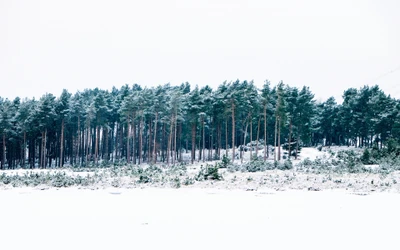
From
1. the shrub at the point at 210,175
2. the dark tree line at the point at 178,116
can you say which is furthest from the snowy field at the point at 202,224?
the dark tree line at the point at 178,116

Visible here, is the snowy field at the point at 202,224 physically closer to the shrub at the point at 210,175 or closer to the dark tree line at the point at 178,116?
the shrub at the point at 210,175

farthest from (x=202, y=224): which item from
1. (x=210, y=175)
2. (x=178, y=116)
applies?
(x=178, y=116)

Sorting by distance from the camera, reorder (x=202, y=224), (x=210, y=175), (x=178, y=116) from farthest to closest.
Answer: (x=178, y=116) < (x=210, y=175) < (x=202, y=224)

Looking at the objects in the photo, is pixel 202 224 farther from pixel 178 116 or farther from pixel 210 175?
pixel 178 116

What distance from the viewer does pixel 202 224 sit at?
28.8 feet

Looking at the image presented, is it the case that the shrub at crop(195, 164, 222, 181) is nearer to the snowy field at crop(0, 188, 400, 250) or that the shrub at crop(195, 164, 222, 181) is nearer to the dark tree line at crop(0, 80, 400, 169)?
the snowy field at crop(0, 188, 400, 250)

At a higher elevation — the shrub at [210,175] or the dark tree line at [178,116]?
the dark tree line at [178,116]

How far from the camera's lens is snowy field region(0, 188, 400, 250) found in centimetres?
690

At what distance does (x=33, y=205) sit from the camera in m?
12.6

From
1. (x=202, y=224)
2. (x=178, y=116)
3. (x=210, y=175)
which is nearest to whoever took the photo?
(x=202, y=224)

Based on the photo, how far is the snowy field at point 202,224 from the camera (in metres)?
6.90

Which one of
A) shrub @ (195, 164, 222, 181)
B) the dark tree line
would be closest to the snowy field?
shrub @ (195, 164, 222, 181)

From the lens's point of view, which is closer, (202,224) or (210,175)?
(202,224)

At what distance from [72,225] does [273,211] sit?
670 centimetres
